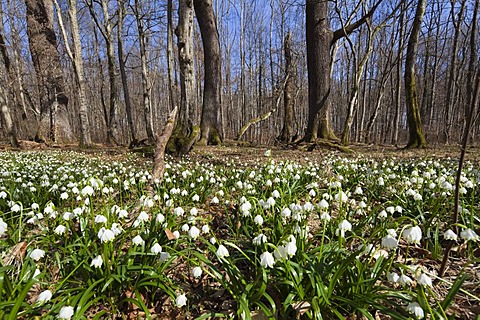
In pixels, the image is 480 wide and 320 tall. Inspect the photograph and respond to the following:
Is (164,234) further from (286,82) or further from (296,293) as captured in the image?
(286,82)

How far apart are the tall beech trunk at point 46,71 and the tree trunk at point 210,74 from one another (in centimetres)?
799

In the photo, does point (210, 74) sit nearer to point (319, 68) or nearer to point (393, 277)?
point (319, 68)

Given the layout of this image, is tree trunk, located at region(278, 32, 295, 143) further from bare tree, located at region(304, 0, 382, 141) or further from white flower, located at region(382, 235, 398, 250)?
white flower, located at region(382, 235, 398, 250)

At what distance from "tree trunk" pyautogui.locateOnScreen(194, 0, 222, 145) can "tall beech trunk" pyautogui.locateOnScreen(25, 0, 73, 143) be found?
26.2 feet

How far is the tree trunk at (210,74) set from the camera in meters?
11.9

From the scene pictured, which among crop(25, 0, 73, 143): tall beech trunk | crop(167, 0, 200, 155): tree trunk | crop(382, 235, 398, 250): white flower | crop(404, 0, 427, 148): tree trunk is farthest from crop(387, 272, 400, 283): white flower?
crop(25, 0, 73, 143): tall beech trunk

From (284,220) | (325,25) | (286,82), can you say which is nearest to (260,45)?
(286,82)

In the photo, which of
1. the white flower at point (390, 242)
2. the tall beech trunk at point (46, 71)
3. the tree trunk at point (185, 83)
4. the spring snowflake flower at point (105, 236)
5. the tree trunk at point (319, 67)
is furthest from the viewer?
the tall beech trunk at point (46, 71)

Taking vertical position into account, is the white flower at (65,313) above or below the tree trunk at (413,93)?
below

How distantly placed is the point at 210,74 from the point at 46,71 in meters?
8.78

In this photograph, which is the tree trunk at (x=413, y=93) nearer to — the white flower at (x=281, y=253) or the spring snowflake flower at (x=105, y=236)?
the white flower at (x=281, y=253)

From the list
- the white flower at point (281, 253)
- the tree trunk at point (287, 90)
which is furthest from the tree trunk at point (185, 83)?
the tree trunk at point (287, 90)

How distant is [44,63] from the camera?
13445 mm

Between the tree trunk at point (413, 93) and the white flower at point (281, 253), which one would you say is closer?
the white flower at point (281, 253)
